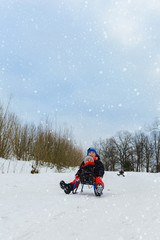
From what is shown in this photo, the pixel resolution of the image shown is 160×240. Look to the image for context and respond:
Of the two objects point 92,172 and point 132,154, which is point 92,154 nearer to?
point 92,172

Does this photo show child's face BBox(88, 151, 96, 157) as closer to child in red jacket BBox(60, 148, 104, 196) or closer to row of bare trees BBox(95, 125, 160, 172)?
child in red jacket BBox(60, 148, 104, 196)

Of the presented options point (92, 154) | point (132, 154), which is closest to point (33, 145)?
point (92, 154)

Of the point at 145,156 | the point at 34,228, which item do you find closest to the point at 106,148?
the point at 145,156

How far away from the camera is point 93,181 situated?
475 cm

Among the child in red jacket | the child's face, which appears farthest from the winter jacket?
the child's face

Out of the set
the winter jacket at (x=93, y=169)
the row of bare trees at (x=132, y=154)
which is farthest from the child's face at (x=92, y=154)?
the row of bare trees at (x=132, y=154)

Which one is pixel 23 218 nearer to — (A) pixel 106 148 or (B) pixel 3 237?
(B) pixel 3 237

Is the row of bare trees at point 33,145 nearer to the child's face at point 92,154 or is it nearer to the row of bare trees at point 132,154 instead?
the child's face at point 92,154

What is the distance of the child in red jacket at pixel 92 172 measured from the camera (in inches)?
179

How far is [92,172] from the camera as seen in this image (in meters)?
4.86

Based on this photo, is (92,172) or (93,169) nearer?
(92,172)

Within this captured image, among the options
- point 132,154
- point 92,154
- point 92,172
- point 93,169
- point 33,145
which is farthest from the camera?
point 132,154

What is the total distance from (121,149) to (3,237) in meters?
46.0

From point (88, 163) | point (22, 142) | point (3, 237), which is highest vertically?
point (22, 142)
